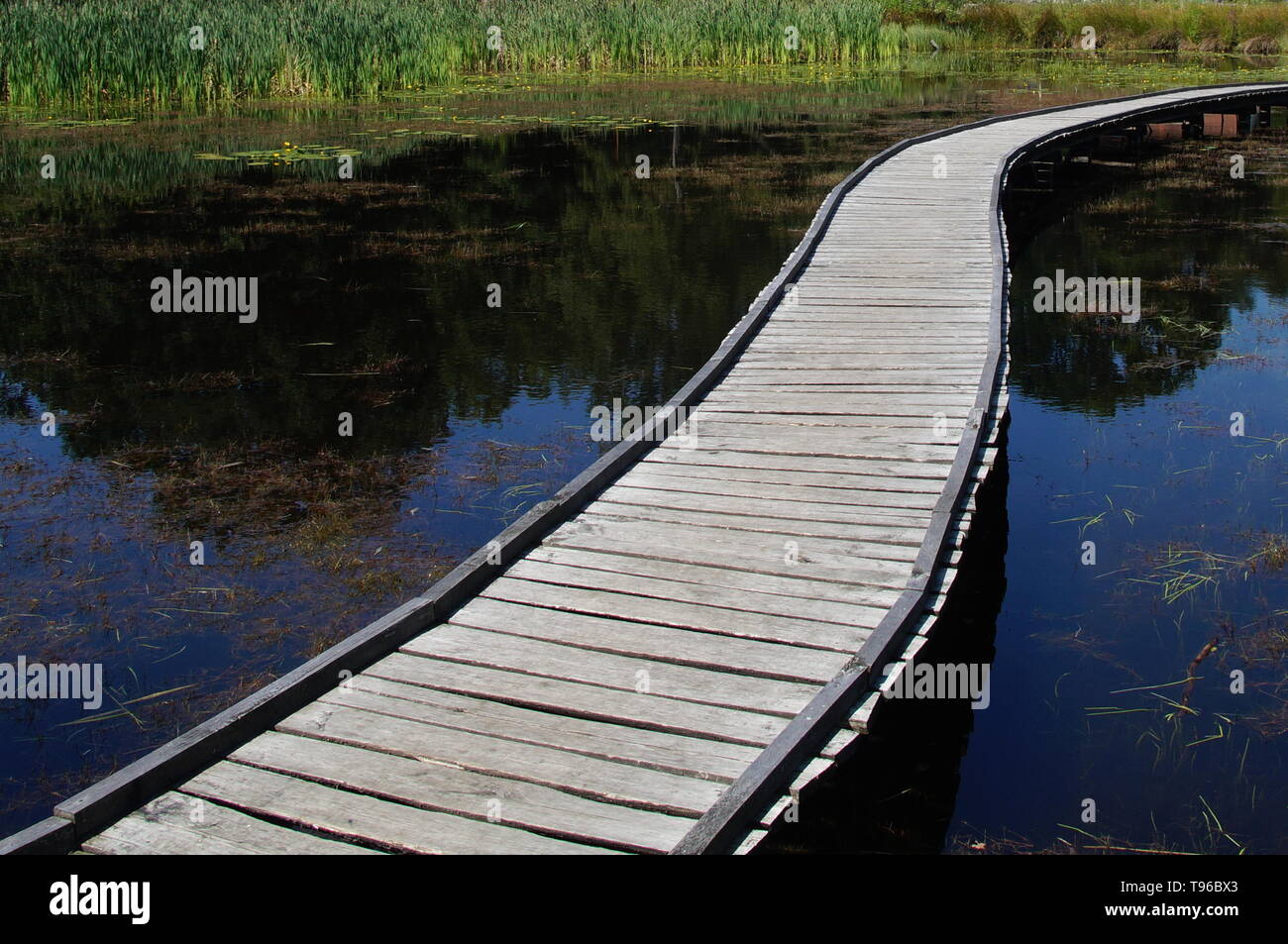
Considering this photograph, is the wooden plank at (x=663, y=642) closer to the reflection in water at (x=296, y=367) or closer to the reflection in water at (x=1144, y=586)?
the reflection in water at (x=1144, y=586)

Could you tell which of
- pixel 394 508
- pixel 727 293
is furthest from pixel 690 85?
pixel 394 508

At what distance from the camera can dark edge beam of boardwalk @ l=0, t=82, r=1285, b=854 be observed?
3504 millimetres

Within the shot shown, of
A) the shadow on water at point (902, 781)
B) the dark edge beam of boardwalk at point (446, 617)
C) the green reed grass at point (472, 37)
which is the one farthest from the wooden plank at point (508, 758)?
the green reed grass at point (472, 37)

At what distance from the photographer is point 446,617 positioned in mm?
4891

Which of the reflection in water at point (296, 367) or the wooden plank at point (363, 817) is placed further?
the reflection in water at point (296, 367)

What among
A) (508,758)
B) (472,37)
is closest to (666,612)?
(508,758)

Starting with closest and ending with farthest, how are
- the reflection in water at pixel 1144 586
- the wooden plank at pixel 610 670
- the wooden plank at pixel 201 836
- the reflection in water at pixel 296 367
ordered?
the wooden plank at pixel 201 836 < the wooden plank at pixel 610 670 < the reflection in water at pixel 1144 586 < the reflection in water at pixel 296 367

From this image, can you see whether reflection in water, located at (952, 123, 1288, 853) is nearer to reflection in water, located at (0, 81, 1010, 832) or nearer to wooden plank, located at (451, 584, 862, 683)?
wooden plank, located at (451, 584, 862, 683)

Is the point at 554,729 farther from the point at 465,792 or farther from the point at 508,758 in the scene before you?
the point at 465,792

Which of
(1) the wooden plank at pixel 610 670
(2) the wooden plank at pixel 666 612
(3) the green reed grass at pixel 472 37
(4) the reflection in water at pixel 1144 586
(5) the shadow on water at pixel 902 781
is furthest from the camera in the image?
(3) the green reed grass at pixel 472 37

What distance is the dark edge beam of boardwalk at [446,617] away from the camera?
3.50 m

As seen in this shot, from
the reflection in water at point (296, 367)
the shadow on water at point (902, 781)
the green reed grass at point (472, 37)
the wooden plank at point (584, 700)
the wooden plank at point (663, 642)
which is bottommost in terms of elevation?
the shadow on water at point (902, 781)

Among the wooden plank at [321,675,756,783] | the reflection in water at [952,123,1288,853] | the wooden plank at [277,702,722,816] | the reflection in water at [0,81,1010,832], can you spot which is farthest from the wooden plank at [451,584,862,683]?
the reflection in water at [0,81,1010,832]

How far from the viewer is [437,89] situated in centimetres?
2558
